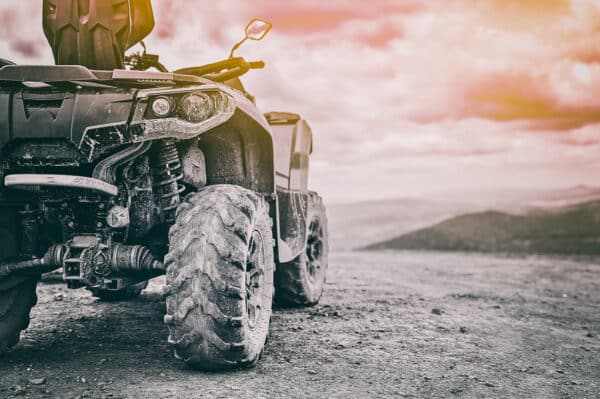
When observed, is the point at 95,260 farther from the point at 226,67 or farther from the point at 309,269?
the point at 309,269

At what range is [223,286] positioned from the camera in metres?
2.96

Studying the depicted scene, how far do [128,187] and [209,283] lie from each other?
0.69 m

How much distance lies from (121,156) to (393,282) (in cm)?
509

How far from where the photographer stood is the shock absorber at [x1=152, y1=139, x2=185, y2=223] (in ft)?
10.6

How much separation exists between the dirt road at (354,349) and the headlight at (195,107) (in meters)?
1.33

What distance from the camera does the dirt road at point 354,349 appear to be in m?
3.02

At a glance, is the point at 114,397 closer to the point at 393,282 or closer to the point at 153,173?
the point at 153,173

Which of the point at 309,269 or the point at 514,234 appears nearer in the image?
the point at 309,269

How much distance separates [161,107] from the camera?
119 inches

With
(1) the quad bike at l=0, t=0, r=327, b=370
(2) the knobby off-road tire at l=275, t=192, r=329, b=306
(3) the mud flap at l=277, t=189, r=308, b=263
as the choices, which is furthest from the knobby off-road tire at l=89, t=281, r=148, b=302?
(1) the quad bike at l=0, t=0, r=327, b=370

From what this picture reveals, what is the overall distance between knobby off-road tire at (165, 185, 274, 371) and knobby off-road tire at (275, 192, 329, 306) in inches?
84.9

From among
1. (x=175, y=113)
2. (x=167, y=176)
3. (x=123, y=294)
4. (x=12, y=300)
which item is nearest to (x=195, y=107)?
(x=175, y=113)

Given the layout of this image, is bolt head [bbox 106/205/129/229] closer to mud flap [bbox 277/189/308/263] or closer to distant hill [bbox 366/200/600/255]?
mud flap [bbox 277/189/308/263]

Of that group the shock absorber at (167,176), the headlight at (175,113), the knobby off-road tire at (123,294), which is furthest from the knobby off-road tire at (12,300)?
the knobby off-road tire at (123,294)
